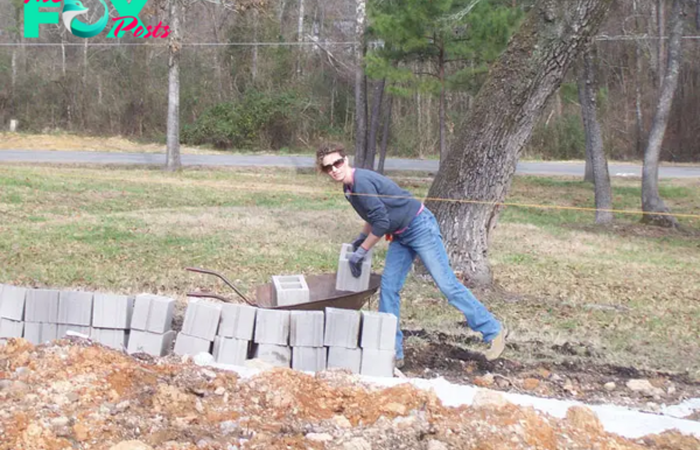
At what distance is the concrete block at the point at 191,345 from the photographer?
194 inches

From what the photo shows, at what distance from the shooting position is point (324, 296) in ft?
18.7

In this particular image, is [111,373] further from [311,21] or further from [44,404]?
[311,21]

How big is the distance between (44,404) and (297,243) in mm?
7050

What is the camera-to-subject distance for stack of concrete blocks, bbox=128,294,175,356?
5004 millimetres

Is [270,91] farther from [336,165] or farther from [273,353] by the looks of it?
[273,353]

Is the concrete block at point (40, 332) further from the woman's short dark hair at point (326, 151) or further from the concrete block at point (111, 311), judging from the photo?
the woman's short dark hair at point (326, 151)

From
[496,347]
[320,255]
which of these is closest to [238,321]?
[496,347]

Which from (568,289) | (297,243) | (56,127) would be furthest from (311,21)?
(568,289)

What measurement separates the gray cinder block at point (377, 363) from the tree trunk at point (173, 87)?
725 inches

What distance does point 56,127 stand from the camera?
3403 centimetres

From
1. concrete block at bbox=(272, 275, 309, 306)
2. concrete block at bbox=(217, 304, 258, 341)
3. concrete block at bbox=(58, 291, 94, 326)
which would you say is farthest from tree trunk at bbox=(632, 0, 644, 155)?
concrete block at bbox=(58, 291, 94, 326)

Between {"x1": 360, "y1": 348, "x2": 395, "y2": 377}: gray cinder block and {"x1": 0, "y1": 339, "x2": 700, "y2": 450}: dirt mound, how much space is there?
0.30 m

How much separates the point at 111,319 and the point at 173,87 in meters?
18.9

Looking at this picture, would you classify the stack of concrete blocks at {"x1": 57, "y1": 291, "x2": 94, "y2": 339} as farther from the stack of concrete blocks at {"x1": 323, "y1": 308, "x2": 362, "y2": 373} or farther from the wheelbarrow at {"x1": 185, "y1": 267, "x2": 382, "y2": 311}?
the stack of concrete blocks at {"x1": 323, "y1": 308, "x2": 362, "y2": 373}
